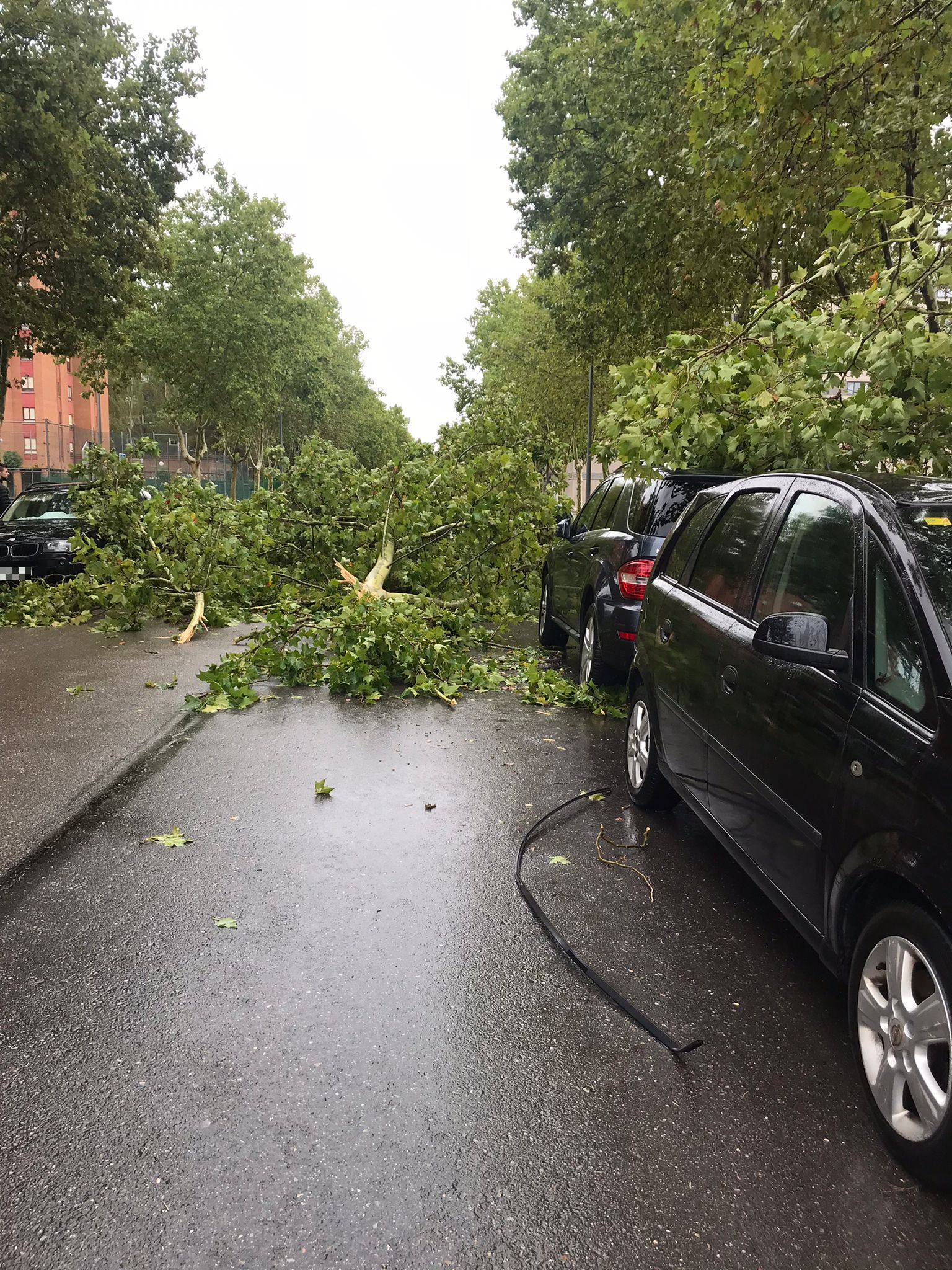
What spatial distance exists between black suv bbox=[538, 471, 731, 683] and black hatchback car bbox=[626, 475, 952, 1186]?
2.55 metres

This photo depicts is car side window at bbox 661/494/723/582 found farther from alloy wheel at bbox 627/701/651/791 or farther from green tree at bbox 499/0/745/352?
green tree at bbox 499/0/745/352

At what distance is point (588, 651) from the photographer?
26.7ft

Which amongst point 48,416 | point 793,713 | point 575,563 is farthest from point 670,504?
point 48,416

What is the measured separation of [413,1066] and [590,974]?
845 millimetres

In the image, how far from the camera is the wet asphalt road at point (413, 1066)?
7.60 ft

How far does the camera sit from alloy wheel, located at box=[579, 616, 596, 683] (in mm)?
7836

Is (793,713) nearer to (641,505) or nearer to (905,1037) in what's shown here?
(905,1037)

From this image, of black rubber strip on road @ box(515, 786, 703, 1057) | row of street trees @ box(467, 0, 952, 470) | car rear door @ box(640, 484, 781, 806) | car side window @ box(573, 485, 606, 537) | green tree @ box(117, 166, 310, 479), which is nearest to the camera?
black rubber strip on road @ box(515, 786, 703, 1057)

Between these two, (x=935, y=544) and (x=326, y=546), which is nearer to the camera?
(x=935, y=544)

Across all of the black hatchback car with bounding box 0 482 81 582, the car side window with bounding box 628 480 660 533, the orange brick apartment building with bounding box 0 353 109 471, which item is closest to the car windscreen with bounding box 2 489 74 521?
the black hatchback car with bounding box 0 482 81 582

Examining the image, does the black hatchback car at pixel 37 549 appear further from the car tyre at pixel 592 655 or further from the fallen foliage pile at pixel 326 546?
the car tyre at pixel 592 655

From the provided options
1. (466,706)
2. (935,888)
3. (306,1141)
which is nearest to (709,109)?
(466,706)

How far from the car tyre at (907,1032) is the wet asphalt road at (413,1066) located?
5.1 inches

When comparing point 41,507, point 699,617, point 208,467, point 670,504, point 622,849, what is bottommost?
point 208,467
